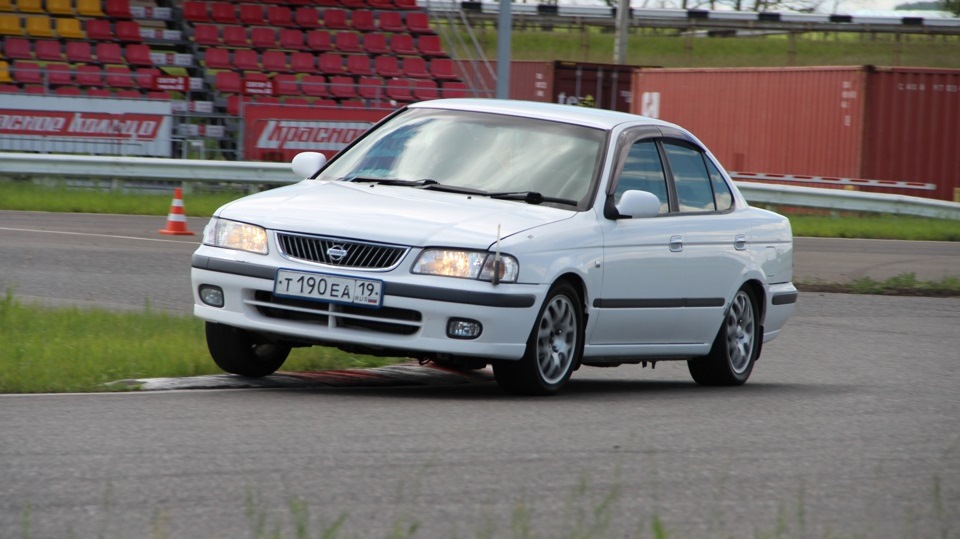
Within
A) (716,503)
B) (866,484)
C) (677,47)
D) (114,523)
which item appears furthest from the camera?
(677,47)

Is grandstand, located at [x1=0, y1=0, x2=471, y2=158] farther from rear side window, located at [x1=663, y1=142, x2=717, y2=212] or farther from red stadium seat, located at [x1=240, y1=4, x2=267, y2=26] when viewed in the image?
rear side window, located at [x1=663, y1=142, x2=717, y2=212]

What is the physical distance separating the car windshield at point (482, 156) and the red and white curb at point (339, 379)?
3.73 ft

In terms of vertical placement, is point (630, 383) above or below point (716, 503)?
below

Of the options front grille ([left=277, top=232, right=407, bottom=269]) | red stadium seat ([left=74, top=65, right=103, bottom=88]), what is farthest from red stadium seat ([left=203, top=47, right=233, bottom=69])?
front grille ([left=277, top=232, right=407, bottom=269])

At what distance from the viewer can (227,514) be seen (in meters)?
4.68

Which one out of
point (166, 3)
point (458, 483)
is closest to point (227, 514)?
point (458, 483)

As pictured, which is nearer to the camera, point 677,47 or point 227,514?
point 227,514

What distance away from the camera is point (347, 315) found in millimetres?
7453

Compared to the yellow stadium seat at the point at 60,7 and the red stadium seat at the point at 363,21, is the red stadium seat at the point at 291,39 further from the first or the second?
the yellow stadium seat at the point at 60,7

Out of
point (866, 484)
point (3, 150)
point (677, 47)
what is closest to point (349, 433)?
point (866, 484)

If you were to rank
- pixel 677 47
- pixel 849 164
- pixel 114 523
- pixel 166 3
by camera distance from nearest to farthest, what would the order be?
pixel 114 523 → pixel 849 164 → pixel 166 3 → pixel 677 47

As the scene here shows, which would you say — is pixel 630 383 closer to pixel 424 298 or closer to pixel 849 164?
pixel 424 298

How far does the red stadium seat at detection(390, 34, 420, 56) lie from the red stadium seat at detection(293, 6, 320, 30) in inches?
73.0

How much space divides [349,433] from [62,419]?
123 centimetres
